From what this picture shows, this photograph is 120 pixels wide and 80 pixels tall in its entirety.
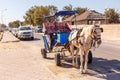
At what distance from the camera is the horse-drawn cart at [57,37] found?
13069 mm

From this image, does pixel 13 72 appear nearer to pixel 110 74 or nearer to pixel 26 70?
pixel 26 70

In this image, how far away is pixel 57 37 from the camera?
1405 cm

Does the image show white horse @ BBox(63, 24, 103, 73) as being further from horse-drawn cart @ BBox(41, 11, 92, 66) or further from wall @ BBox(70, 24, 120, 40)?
wall @ BBox(70, 24, 120, 40)

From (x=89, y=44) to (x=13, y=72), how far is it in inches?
130

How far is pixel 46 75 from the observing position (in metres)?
10.8

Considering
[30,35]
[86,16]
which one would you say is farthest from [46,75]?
[86,16]

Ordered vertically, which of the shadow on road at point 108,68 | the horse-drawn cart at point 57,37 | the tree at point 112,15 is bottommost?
the shadow on road at point 108,68

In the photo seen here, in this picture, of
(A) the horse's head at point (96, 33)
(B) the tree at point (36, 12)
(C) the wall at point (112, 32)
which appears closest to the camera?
(A) the horse's head at point (96, 33)

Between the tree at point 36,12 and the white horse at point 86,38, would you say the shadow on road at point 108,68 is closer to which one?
the white horse at point 86,38

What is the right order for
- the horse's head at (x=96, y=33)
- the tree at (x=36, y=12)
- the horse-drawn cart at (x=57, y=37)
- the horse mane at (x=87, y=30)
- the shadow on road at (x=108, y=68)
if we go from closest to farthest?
the horse's head at (x=96, y=33) < the horse mane at (x=87, y=30) < the shadow on road at (x=108, y=68) < the horse-drawn cart at (x=57, y=37) < the tree at (x=36, y=12)

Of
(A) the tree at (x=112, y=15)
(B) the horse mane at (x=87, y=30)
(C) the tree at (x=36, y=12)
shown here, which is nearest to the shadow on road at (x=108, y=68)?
(B) the horse mane at (x=87, y=30)

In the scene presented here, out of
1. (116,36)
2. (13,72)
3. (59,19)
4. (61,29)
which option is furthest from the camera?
(116,36)

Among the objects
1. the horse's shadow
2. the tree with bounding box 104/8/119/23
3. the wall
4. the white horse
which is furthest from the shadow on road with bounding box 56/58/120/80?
the tree with bounding box 104/8/119/23

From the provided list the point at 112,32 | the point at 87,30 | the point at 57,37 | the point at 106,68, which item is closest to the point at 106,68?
the point at 106,68
